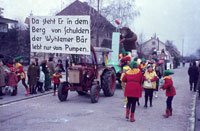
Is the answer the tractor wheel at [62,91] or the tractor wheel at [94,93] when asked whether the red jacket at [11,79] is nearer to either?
the tractor wheel at [62,91]

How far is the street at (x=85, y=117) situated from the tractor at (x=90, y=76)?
52 cm

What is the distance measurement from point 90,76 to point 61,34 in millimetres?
2228

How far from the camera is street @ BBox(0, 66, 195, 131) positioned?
20.9 feet

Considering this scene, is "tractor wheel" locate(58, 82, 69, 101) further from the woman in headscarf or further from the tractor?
the woman in headscarf

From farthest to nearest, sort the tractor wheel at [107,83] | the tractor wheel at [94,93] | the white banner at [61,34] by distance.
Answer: the tractor wheel at [107,83]
the tractor wheel at [94,93]
the white banner at [61,34]

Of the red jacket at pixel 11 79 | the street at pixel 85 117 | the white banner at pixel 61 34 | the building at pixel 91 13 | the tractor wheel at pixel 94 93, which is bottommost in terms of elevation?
the street at pixel 85 117

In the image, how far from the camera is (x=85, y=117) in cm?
735

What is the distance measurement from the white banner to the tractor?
1018 millimetres

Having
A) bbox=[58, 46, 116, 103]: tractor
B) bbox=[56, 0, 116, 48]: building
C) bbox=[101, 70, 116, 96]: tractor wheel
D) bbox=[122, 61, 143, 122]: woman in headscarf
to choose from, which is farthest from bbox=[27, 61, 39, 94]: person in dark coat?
bbox=[56, 0, 116, 48]: building

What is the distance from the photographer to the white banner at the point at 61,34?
8828mm

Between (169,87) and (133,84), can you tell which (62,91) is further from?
(169,87)

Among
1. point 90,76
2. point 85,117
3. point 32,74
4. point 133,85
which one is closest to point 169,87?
point 133,85

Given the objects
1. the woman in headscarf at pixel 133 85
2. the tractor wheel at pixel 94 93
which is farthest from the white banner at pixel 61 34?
the woman in headscarf at pixel 133 85

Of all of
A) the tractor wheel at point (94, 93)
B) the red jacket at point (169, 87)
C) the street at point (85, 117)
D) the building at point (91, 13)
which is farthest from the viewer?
the building at point (91, 13)
